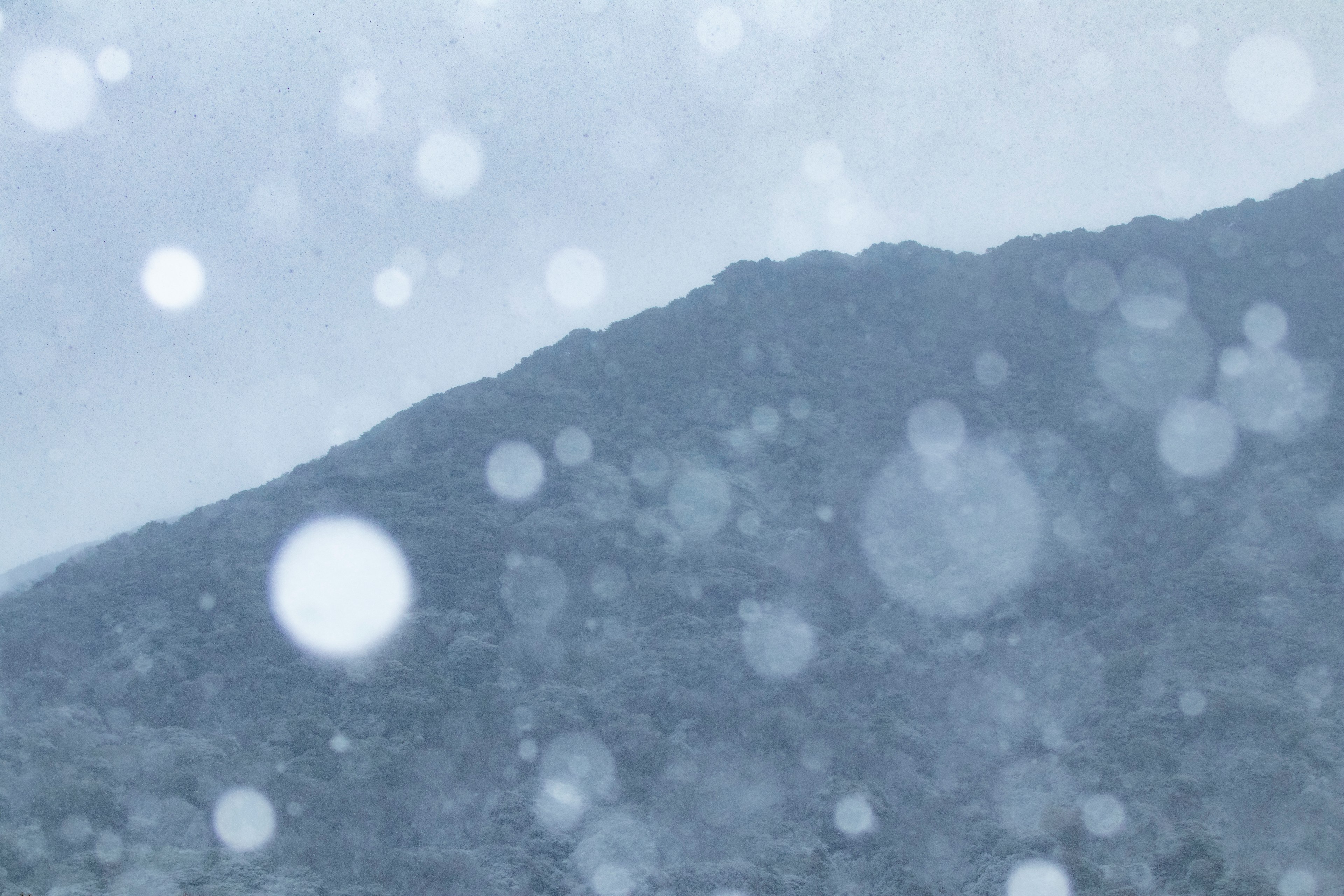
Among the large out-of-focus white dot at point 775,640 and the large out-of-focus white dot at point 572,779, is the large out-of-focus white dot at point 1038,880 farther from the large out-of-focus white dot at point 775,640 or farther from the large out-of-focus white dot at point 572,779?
the large out-of-focus white dot at point 572,779

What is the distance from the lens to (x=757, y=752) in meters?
20.2

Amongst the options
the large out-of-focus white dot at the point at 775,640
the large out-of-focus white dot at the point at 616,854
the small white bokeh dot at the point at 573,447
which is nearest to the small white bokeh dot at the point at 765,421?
the small white bokeh dot at the point at 573,447

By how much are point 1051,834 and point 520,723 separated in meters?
10.9

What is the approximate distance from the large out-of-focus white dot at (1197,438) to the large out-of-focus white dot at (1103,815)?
12.2m

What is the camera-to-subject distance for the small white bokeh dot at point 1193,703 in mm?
18688

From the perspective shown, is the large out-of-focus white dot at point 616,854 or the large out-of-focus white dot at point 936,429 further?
the large out-of-focus white dot at point 936,429

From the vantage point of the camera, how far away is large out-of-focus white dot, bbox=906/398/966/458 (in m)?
29.6

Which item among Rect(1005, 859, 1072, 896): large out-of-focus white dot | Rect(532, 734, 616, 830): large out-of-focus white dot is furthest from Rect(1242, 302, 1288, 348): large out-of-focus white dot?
Rect(532, 734, 616, 830): large out-of-focus white dot

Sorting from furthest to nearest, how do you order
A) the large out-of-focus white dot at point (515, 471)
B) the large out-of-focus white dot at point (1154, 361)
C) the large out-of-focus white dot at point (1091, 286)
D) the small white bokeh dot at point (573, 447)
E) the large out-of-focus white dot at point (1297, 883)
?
the large out-of-focus white dot at point (1091, 286) → the large out-of-focus white dot at point (1154, 361) → the small white bokeh dot at point (573, 447) → the large out-of-focus white dot at point (515, 471) → the large out-of-focus white dot at point (1297, 883)

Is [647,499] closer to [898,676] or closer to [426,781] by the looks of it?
[898,676]

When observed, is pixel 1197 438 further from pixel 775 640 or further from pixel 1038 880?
pixel 1038 880

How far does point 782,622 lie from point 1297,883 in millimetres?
11919

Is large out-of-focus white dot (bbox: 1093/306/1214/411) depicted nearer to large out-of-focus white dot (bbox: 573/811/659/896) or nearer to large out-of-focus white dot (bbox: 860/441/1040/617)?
large out-of-focus white dot (bbox: 860/441/1040/617)

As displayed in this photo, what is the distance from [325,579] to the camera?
25.2 metres
